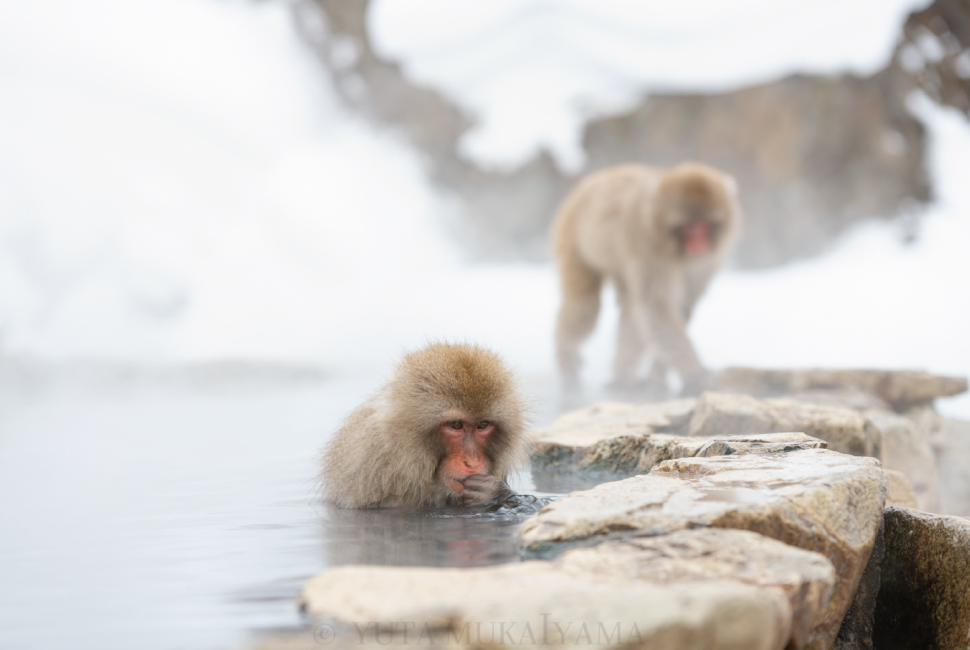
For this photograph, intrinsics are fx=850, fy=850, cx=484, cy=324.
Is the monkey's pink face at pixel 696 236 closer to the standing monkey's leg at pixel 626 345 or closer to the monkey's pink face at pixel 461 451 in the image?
the standing monkey's leg at pixel 626 345

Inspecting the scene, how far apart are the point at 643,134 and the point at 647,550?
1286 cm

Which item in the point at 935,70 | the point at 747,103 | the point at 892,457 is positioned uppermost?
the point at 747,103

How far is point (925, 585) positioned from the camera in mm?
2088

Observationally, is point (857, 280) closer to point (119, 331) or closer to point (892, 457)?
point (892, 457)

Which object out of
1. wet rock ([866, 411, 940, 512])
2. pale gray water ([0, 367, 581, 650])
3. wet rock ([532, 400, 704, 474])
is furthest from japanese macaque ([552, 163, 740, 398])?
pale gray water ([0, 367, 581, 650])

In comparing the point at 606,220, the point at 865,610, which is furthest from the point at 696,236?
the point at 865,610

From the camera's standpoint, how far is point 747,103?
12.9m

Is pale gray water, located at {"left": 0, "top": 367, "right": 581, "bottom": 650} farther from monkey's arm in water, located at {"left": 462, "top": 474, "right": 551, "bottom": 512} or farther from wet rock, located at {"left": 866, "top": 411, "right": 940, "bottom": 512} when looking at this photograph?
wet rock, located at {"left": 866, "top": 411, "right": 940, "bottom": 512}

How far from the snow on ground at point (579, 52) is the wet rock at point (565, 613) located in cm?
1105

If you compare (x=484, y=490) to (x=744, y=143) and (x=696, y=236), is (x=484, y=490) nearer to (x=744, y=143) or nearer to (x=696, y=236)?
(x=696, y=236)

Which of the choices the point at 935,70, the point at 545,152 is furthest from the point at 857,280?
the point at 545,152

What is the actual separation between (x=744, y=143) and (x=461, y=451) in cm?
1151

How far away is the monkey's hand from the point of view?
2.60 m

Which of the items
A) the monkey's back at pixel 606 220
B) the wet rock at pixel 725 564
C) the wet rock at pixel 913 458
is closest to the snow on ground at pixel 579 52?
the monkey's back at pixel 606 220
